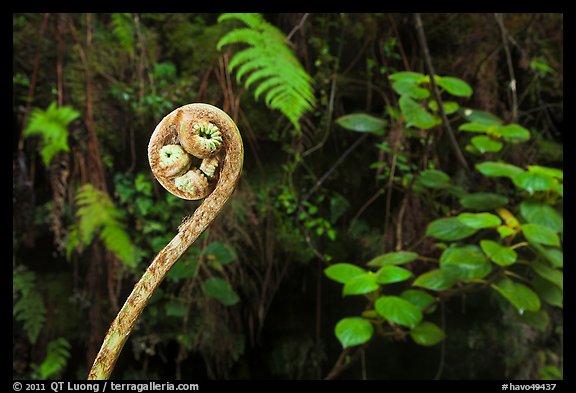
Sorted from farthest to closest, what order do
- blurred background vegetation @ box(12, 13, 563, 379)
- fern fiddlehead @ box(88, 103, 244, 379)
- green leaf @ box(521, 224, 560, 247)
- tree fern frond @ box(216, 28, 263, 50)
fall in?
blurred background vegetation @ box(12, 13, 563, 379) → tree fern frond @ box(216, 28, 263, 50) → green leaf @ box(521, 224, 560, 247) → fern fiddlehead @ box(88, 103, 244, 379)

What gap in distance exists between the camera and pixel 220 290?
1.65 m

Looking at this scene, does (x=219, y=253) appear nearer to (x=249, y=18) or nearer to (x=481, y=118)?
(x=249, y=18)

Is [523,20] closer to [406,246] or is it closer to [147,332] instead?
[406,246]

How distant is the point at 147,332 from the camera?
188cm

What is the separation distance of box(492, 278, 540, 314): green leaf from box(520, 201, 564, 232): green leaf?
0.18 metres

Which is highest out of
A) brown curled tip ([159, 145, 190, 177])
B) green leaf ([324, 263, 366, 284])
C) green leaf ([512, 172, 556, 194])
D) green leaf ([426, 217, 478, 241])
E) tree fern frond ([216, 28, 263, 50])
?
tree fern frond ([216, 28, 263, 50])

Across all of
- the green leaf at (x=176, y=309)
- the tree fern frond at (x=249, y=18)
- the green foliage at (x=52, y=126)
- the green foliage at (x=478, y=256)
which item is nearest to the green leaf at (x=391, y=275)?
the green foliage at (x=478, y=256)

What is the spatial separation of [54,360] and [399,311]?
4.11 ft

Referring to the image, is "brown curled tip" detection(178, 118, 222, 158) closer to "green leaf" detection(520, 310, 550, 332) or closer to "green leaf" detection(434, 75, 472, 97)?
"green leaf" detection(434, 75, 472, 97)

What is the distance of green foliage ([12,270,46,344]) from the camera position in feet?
5.89

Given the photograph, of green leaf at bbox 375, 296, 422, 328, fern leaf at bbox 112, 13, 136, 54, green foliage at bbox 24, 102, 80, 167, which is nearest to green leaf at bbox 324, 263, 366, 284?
green leaf at bbox 375, 296, 422, 328

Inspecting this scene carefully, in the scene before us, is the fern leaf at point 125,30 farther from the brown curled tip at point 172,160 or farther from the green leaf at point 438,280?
the brown curled tip at point 172,160

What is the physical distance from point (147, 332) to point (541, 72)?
181 centimetres

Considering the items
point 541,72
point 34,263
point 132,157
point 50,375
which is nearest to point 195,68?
point 132,157
